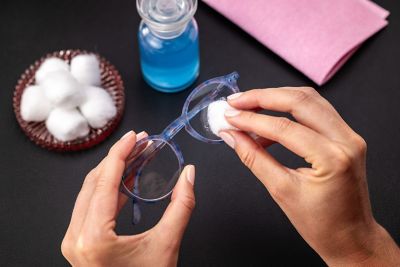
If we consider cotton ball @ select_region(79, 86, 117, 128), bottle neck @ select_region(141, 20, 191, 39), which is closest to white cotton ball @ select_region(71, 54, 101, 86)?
cotton ball @ select_region(79, 86, 117, 128)

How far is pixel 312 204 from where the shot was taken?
0.63 m

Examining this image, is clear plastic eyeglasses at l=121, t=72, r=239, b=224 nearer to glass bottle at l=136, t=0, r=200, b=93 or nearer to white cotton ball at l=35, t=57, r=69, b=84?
glass bottle at l=136, t=0, r=200, b=93

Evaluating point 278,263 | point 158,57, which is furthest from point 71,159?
point 278,263

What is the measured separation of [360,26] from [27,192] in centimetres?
70

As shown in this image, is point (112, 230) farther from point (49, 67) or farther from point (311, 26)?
point (311, 26)

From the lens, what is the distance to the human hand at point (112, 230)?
2.07 feet

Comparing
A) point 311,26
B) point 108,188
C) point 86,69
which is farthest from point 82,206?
point 311,26

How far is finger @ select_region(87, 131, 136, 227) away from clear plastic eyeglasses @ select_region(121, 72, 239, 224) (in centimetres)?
8

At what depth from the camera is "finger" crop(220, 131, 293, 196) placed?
63cm

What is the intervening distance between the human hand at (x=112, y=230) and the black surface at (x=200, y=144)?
0.17m

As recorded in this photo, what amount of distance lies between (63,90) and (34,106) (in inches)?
2.8

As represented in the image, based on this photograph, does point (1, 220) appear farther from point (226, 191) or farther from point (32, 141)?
point (226, 191)

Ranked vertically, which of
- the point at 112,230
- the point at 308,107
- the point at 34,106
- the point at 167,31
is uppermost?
the point at 308,107

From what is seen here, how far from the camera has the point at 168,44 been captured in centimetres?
86
